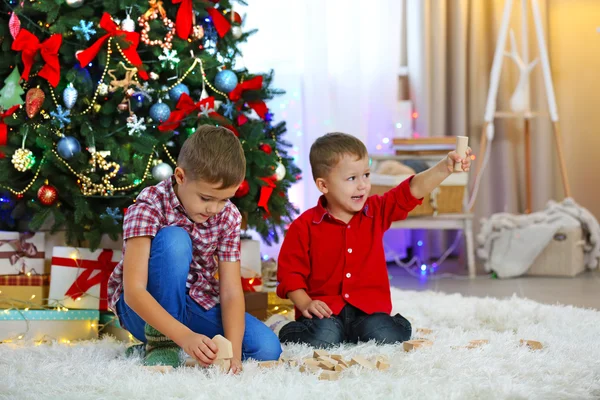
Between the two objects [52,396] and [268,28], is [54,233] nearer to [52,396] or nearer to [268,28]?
[52,396]

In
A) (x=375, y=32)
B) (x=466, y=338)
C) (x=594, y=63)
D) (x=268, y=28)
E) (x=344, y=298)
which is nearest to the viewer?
(x=466, y=338)

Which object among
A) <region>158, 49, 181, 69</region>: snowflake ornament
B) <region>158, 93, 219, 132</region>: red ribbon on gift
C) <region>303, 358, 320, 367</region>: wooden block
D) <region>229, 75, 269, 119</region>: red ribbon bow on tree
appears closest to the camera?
<region>303, 358, 320, 367</region>: wooden block

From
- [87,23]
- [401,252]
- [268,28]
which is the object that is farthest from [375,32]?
[87,23]

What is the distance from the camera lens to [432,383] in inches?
56.8

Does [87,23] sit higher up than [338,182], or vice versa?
[87,23]

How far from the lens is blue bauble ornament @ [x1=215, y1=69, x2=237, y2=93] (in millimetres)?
2428

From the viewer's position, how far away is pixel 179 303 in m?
1.72

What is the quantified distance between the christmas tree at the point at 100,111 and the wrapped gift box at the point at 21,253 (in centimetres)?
7

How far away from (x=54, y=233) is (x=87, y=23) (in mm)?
640

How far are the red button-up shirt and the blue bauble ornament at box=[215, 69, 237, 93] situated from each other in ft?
1.87

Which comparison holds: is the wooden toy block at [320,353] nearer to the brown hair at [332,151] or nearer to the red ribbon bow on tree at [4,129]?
the brown hair at [332,151]

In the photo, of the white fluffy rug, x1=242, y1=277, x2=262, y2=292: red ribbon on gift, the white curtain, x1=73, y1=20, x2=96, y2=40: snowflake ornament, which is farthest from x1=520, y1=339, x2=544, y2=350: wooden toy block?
the white curtain

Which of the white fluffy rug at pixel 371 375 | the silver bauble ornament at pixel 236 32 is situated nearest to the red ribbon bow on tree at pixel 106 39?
the silver bauble ornament at pixel 236 32

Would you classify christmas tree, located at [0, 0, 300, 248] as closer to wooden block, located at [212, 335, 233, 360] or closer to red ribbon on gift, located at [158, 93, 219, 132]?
red ribbon on gift, located at [158, 93, 219, 132]
